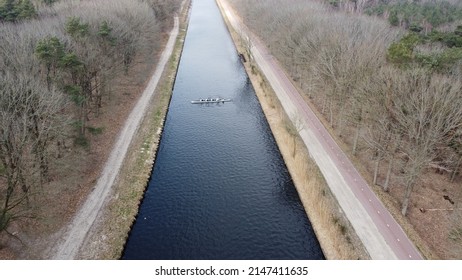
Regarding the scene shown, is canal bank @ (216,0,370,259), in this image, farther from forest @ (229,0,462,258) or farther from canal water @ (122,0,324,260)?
forest @ (229,0,462,258)

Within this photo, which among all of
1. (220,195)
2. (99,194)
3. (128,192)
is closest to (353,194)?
(220,195)

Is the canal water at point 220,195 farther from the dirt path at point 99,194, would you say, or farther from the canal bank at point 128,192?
the dirt path at point 99,194

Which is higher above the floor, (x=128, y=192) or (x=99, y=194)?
(x=99, y=194)

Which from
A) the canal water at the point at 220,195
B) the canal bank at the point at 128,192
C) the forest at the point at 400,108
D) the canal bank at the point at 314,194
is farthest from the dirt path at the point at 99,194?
the forest at the point at 400,108

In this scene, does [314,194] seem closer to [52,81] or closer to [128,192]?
[128,192]

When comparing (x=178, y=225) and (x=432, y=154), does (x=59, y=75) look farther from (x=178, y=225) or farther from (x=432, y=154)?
(x=432, y=154)

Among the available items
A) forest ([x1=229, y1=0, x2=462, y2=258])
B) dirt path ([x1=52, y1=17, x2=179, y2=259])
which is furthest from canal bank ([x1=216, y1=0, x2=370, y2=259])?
dirt path ([x1=52, y1=17, x2=179, y2=259])
